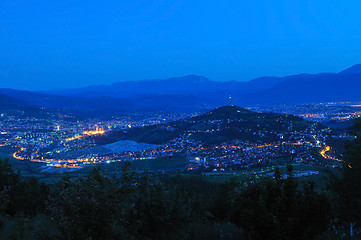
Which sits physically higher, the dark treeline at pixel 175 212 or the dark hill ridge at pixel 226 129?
the dark hill ridge at pixel 226 129

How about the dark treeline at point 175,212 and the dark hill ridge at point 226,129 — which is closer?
the dark treeline at point 175,212

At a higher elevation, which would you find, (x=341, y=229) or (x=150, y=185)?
(x=150, y=185)

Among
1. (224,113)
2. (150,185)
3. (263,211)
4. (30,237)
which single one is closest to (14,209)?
(30,237)

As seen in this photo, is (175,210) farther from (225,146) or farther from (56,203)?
(225,146)

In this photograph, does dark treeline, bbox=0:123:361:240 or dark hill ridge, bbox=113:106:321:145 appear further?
dark hill ridge, bbox=113:106:321:145

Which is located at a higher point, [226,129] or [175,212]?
[226,129]

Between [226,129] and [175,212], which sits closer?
[175,212]

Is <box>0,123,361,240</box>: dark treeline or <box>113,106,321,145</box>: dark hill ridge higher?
<box>113,106,321,145</box>: dark hill ridge

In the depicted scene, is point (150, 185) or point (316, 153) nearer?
point (150, 185)
